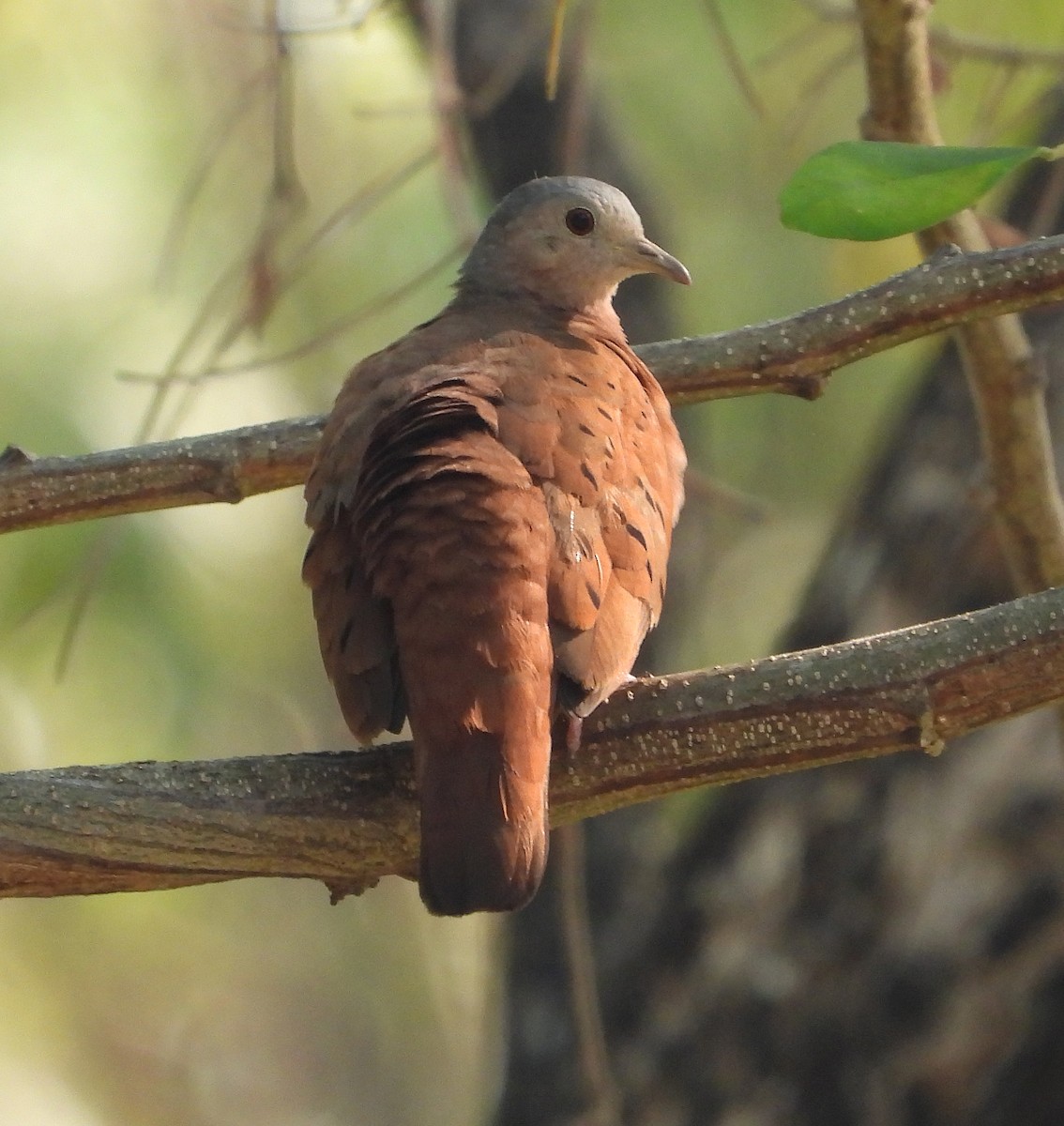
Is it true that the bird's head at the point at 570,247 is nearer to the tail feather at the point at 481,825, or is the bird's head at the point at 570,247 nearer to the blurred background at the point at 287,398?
the blurred background at the point at 287,398

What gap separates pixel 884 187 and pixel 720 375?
68 cm

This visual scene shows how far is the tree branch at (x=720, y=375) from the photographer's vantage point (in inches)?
115

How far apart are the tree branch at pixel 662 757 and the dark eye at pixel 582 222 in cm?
179

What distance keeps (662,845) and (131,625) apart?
255cm

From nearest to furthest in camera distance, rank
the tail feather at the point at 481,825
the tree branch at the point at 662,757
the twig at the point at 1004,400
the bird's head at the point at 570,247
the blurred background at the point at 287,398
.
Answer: the tail feather at the point at 481,825 < the tree branch at the point at 662,757 < the twig at the point at 1004,400 < the bird's head at the point at 570,247 < the blurred background at the point at 287,398

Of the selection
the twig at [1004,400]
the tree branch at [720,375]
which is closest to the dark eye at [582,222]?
the twig at [1004,400]

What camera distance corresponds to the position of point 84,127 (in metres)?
7.46

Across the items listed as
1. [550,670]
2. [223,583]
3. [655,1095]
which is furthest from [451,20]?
[550,670]

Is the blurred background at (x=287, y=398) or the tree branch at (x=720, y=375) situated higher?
the blurred background at (x=287, y=398)

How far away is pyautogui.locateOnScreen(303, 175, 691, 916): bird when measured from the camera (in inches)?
97.0

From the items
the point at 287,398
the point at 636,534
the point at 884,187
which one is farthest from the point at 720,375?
the point at 287,398

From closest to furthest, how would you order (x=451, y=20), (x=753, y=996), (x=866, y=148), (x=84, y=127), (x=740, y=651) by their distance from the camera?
(x=866, y=148), (x=753, y=996), (x=451, y=20), (x=84, y=127), (x=740, y=651)

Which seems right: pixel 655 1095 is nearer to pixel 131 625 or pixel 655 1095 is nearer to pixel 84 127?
Result: pixel 131 625

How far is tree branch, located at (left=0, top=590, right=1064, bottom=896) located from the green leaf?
0.57m
